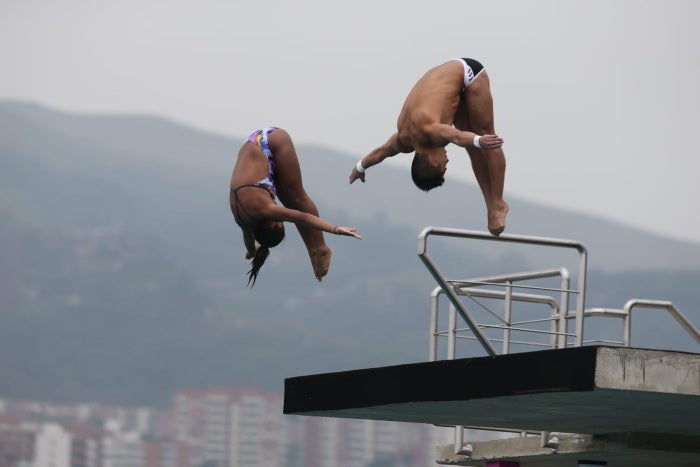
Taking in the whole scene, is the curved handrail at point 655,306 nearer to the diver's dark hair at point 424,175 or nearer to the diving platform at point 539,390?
the diving platform at point 539,390

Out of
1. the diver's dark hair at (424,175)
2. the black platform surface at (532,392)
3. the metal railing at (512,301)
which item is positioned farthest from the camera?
the metal railing at (512,301)

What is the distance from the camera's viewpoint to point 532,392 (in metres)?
19.3

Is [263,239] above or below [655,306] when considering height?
above

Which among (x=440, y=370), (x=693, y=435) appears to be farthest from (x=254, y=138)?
(x=693, y=435)

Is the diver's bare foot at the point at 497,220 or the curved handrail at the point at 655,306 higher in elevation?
the diver's bare foot at the point at 497,220

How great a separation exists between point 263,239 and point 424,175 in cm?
210

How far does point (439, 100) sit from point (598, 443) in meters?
6.18

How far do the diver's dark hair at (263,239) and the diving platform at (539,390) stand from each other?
1761 millimetres

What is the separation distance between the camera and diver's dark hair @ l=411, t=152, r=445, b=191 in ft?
66.9

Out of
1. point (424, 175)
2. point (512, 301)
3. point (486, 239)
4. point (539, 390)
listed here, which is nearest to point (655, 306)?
point (512, 301)

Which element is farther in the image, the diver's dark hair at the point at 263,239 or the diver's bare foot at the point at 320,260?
the diver's bare foot at the point at 320,260

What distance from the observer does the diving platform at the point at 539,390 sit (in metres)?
18.6

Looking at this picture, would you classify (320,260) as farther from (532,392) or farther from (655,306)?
(655,306)

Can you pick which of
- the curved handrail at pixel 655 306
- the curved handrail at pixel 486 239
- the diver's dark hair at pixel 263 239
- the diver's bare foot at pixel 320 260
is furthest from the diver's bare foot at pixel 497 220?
the curved handrail at pixel 655 306
